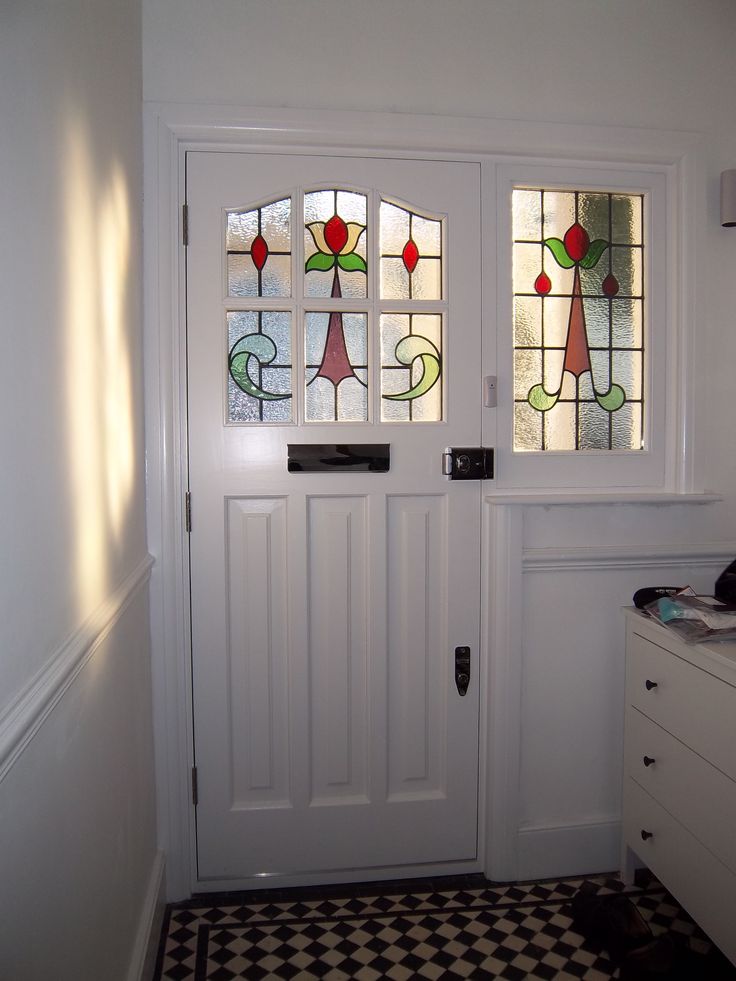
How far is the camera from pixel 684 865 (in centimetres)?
188

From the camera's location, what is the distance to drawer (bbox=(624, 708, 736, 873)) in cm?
172

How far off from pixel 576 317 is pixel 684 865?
4.88ft

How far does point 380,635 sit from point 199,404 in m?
0.84

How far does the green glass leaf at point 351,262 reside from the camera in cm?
219

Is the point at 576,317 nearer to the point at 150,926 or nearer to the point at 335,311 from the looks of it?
the point at 335,311

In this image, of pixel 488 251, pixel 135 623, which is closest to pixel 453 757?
pixel 135 623

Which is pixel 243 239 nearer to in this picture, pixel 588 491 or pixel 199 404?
pixel 199 404

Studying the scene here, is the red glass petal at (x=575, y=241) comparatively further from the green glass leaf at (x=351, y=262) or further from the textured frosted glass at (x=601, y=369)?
the green glass leaf at (x=351, y=262)

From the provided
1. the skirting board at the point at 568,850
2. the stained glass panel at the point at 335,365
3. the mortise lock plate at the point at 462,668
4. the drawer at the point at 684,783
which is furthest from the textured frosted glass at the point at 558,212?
the skirting board at the point at 568,850

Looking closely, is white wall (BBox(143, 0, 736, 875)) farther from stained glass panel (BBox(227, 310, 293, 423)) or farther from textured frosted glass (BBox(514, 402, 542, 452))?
stained glass panel (BBox(227, 310, 293, 423))

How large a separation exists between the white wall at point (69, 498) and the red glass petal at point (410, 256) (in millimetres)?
742

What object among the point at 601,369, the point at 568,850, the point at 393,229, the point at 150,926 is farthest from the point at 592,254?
the point at 150,926

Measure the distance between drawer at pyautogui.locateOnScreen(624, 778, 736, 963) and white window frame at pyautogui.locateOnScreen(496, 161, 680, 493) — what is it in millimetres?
887

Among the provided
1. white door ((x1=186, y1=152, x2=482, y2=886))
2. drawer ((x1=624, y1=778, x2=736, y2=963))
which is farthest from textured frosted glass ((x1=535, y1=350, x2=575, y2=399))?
drawer ((x1=624, y1=778, x2=736, y2=963))
